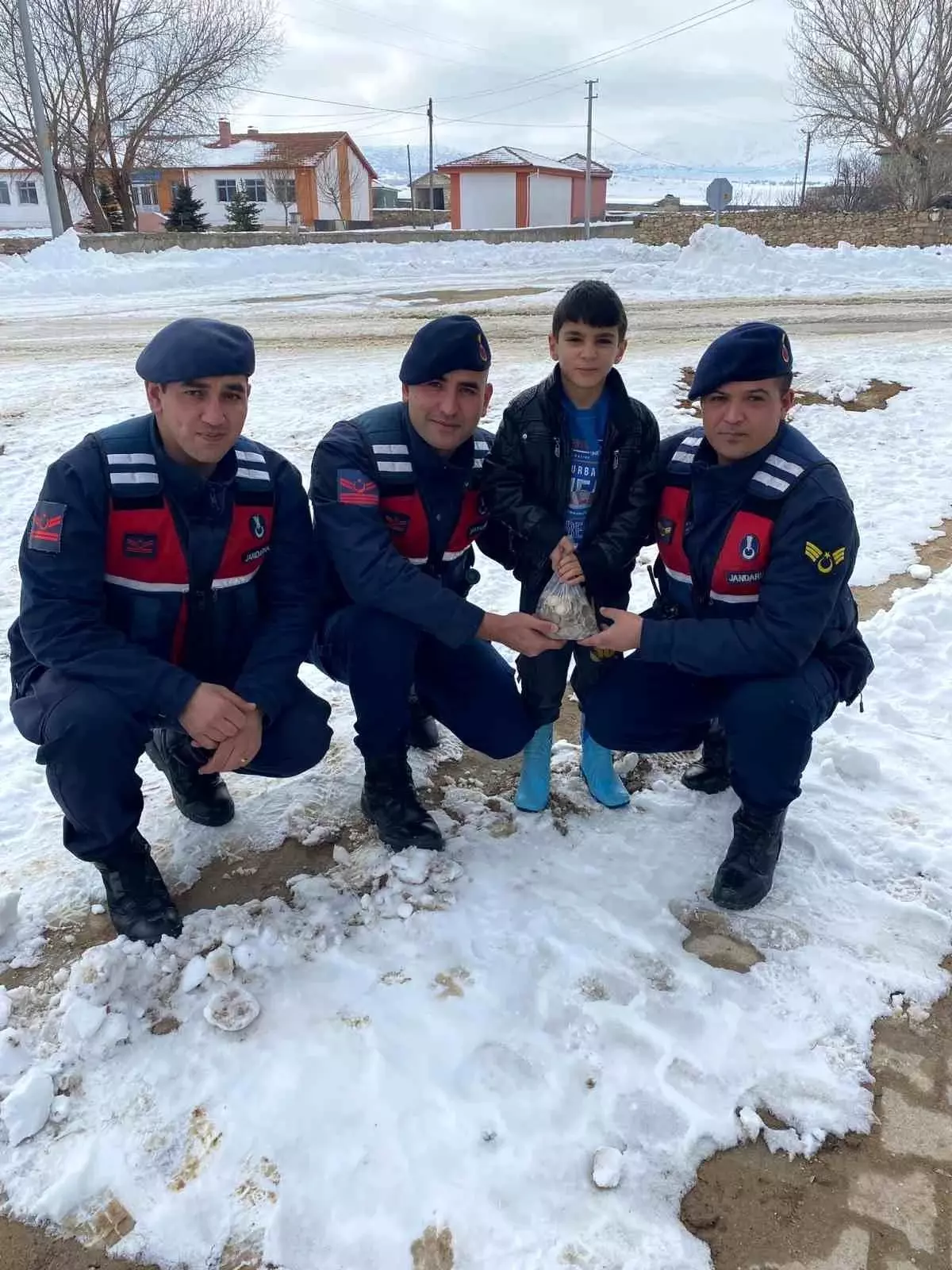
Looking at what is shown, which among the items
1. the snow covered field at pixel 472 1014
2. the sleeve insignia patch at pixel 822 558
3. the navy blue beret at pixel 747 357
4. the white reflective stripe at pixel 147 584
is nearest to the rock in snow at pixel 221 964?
the snow covered field at pixel 472 1014

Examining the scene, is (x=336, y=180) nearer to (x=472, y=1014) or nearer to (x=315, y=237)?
(x=315, y=237)

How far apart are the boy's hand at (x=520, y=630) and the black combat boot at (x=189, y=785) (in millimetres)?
1024

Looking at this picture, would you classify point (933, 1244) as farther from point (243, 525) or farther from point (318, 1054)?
point (243, 525)

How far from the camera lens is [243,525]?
2559 millimetres

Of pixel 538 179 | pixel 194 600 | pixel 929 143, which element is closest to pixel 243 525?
pixel 194 600

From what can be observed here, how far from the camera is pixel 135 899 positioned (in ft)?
7.91

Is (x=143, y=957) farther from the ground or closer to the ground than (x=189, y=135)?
closer to the ground

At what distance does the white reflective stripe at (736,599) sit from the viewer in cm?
262

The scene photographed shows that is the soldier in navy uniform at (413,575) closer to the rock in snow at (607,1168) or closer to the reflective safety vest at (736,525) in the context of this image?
the reflective safety vest at (736,525)

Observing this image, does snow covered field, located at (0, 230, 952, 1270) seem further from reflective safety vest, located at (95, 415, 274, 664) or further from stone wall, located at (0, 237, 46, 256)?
stone wall, located at (0, 237, 46, 256)

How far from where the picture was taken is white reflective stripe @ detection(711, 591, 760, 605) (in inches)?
103

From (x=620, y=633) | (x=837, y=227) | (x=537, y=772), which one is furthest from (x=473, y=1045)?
(x=837, y=227)

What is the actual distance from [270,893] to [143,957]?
428 millimetres

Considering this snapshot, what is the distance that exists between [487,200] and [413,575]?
42151 mm
